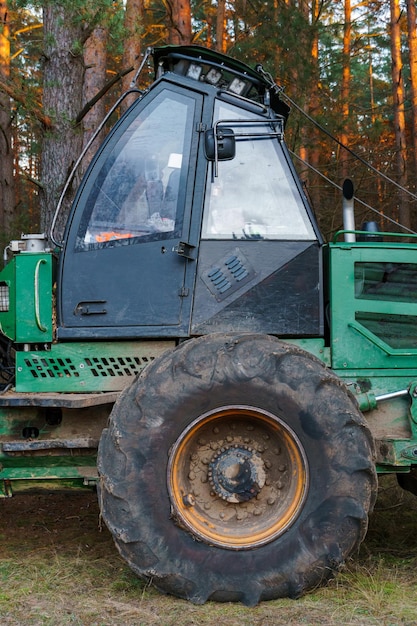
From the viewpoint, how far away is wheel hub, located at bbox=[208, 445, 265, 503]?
448 cm

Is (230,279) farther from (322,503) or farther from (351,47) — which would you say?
(351,47)

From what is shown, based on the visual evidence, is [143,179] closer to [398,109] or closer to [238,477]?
[238,477]

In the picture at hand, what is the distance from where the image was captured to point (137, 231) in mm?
4895

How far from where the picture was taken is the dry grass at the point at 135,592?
157 inches

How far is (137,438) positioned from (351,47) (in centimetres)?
1894

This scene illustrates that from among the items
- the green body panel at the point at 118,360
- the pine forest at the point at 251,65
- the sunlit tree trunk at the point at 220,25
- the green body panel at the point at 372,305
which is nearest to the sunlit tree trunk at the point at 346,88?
the pine forest at the point at 251,65

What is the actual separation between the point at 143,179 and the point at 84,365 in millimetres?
1272

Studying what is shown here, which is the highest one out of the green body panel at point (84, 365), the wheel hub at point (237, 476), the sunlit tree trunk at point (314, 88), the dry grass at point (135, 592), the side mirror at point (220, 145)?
the sunlit tree trunk at point (314, 88)

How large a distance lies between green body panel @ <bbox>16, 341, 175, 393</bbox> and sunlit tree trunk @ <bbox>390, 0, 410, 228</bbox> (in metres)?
12.7

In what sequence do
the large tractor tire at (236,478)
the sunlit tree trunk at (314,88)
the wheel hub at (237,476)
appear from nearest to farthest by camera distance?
the large tractor tire at (236,478)
the wheel hub at (237,476)
the sunlit tree trunk at (314,88)

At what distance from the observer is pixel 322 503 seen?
4340mm

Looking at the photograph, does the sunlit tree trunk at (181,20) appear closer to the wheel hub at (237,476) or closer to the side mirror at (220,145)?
the side mirror at (220,145)

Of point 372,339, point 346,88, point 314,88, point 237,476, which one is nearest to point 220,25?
point 346,88

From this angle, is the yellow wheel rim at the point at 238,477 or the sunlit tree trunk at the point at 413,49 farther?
the sunlit tree trunk at the point at 413,49
